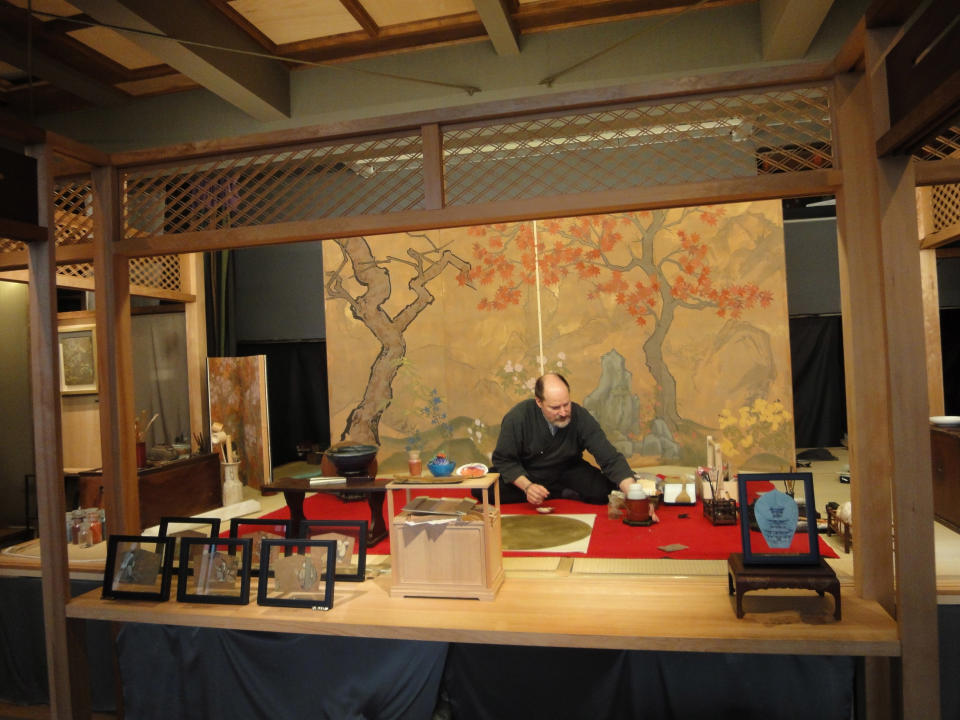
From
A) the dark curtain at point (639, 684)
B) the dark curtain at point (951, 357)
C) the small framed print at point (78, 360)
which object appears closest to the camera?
the dark curtain at point (639, 684)

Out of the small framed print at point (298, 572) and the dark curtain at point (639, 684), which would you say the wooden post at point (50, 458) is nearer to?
the small framed print at point (298, 572)

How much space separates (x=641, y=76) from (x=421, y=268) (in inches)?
90.1

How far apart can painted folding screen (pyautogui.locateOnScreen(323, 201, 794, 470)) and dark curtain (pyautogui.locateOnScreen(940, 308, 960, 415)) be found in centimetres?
259

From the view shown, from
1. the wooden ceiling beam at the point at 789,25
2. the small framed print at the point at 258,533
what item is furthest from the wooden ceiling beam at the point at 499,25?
the small framed print at the point at 258,533

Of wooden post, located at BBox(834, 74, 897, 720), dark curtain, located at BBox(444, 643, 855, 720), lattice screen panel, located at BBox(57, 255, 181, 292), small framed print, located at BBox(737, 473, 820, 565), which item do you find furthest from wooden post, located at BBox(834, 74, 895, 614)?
lattice screen panel, located at BBox(57, 255, 181, 292)

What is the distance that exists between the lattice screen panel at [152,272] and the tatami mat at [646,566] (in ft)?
11.6

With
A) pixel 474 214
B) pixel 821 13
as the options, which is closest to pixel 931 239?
pixel 821 13

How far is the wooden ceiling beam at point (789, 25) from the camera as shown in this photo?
3.63m

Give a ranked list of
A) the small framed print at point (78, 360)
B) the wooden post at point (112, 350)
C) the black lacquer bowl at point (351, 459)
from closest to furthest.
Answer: the wooden post at point (112, 350), the black lacquer bowl at point (351, 459), the small framed print at point (78, 360)

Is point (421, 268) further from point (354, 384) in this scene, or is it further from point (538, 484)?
point (538, 484)

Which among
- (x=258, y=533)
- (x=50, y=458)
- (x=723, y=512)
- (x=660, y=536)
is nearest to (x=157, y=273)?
(x=50, y=458)

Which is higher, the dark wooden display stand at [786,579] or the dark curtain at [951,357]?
the dark curtain at [951,357]

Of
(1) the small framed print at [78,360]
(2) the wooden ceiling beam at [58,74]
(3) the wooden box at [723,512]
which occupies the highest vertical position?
(2) the wooden ceiling beam at [58,74]

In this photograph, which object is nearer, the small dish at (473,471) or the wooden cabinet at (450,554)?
the wooden cabinet at (450,554)
